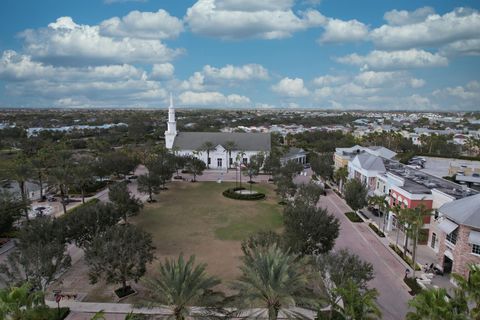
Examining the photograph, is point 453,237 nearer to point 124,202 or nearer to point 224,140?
point 124,202

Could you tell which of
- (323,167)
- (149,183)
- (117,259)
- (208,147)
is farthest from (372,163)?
(208,147)

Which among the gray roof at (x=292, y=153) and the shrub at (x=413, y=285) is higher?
the gray roof at (x=292, y=153)

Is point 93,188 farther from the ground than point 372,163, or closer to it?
closer to it

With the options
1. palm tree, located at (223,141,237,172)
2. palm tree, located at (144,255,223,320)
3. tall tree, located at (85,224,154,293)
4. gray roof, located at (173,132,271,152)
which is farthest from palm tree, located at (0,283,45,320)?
gray roof, located at (173,132,271,152)

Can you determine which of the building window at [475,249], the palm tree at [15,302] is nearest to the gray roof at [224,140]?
the building window at [475,249]

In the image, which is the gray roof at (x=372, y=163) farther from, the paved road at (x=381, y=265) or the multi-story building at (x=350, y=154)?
the multi-story building at (x=350, y=154)
